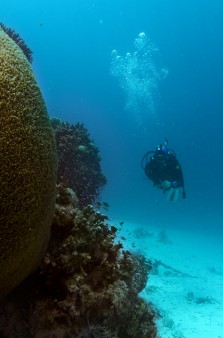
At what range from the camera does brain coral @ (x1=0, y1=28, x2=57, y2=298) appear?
82.1 inches

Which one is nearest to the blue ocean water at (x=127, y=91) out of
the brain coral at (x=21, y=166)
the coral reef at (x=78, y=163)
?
the coral reef at (x=78, y=163)

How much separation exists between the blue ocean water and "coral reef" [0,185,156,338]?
7152cm

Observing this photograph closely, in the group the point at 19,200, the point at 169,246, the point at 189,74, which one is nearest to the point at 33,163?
the point at 19,200

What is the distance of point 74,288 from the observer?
291 cm

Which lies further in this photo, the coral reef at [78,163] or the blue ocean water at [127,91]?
the blue ocean water at [127,91]

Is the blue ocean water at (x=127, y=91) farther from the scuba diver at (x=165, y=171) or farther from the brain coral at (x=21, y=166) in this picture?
the brain coral at (x=21, y=166)

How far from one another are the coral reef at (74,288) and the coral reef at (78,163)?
3319 mm

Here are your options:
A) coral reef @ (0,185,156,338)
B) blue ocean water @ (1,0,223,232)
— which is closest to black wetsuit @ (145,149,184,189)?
coral reef @ (0,185,156,338)

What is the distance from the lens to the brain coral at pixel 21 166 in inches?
82.1

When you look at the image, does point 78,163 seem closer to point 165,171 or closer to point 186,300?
point 165,171

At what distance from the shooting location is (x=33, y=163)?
2.24 m

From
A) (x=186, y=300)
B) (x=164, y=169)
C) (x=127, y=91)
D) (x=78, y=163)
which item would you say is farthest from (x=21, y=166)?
(x=127, y=91)

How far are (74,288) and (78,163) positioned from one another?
474 cm

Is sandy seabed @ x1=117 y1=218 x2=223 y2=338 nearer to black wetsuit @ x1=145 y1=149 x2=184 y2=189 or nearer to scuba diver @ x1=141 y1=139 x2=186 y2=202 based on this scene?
scuba diver @ x1=141 y1=139 x2=186 y2=202
